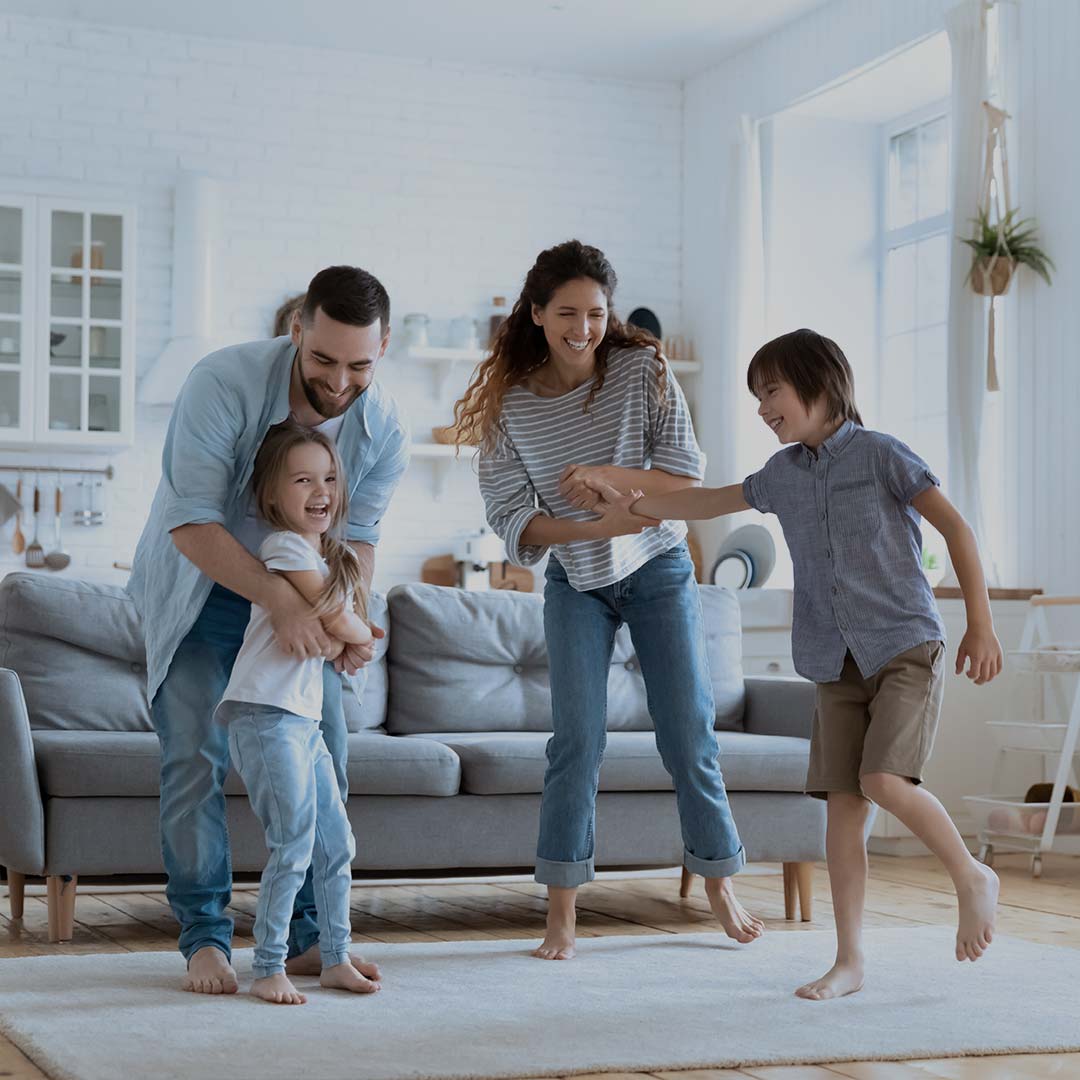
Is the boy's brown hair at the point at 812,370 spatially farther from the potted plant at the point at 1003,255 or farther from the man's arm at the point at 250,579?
the potted plant at the point at 1003,255

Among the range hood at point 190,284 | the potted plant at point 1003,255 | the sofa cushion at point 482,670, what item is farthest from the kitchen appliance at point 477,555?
the sofa cushion at point 482,670

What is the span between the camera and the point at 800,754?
374cm

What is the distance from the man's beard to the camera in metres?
2.49

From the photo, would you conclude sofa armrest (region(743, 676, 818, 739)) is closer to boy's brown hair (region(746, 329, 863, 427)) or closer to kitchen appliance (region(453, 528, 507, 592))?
boy's brown hair (region(746, 329, 863, 427))

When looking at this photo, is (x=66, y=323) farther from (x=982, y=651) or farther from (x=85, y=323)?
(x=982, y=651)

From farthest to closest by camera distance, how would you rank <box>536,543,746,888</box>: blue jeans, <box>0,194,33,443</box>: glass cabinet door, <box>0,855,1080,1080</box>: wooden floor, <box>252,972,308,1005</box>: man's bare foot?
<box>0,194,33,443</box>: glass cabinet door
<box>0,855,1080,1080</box>: wooden floor
<box>536,543,746,888</box>: blue jeans
<box>252,972,308,1005</box>: man's bare foot

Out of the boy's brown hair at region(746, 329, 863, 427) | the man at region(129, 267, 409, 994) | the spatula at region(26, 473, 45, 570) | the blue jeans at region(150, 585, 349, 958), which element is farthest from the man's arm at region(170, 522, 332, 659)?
the spatula at region(26, 473, 45, 570)

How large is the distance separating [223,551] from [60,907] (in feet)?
3.97

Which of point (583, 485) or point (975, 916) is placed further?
point (583, 485)

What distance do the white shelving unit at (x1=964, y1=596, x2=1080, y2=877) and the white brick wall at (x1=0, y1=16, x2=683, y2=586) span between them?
2748 millimetres

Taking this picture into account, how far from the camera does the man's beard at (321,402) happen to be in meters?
2.49

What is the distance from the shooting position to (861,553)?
258cm

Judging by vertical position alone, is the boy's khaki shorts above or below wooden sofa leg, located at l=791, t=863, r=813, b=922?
above

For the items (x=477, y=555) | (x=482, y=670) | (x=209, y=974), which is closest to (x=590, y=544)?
(x=209, y=974)
